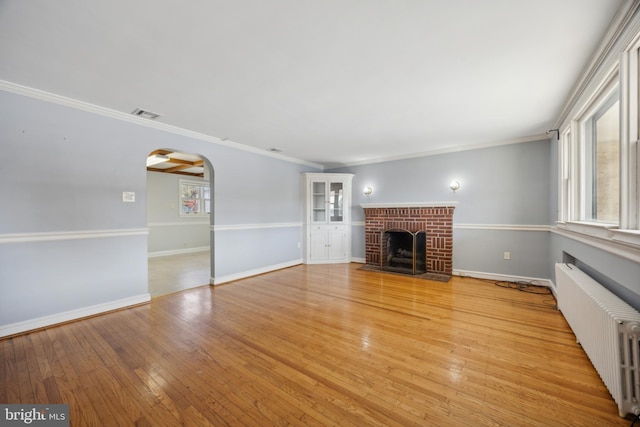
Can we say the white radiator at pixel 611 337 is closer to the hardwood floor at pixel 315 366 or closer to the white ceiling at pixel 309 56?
the hardwood floor at pixel 315 366

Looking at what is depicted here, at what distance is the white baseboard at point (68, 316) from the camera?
2416mm

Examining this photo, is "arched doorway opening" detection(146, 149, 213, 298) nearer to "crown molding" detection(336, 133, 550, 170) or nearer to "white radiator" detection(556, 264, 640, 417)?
"crown molding" detection(336, 133, 550, 170)

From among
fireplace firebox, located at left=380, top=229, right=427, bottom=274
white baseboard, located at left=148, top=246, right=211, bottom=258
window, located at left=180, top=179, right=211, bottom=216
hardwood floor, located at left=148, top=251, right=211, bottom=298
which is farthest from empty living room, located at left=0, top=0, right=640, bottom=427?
window, located at left=180, top=179, right=211, bottom=216

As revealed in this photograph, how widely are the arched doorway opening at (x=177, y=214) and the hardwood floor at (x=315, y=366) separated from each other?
267 cm

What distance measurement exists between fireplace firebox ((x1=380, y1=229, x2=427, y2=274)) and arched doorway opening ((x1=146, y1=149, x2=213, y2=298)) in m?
3.62

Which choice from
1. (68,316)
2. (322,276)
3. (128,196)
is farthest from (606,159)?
(68,316)

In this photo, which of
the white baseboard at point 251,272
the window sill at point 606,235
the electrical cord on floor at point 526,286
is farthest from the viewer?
the white baseboard at point 251,272

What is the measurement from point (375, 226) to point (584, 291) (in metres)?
3.56

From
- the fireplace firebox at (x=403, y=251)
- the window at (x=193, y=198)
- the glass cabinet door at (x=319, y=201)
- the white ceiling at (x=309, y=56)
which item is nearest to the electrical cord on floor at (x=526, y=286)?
the fireplace firebox at (x=403, y=251)

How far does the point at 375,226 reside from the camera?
5.41 metres

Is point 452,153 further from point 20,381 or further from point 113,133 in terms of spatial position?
point 20,381

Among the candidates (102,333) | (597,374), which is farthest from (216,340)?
(597,374)

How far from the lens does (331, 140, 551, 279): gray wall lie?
13.0 feet

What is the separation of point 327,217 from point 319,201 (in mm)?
420
